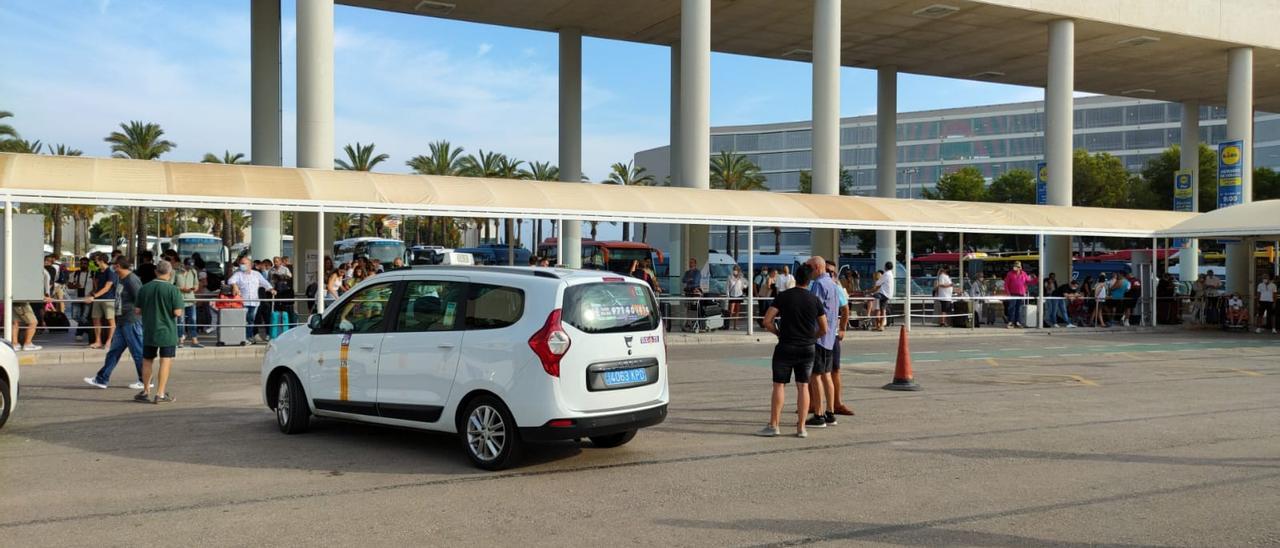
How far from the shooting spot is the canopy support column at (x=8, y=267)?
16344 mm

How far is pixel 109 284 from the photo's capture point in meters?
18.3

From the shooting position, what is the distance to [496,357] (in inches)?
318

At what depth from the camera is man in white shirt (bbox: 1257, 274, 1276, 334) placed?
27.7m

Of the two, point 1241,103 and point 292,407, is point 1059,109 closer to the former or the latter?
point 1241,103

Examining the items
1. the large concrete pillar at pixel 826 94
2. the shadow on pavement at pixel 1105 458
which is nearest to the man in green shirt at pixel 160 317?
the shadow on pavement at pixel 1105 458

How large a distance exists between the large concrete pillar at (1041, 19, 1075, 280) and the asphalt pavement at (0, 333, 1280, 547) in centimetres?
2488

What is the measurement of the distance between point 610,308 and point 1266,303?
2626cm

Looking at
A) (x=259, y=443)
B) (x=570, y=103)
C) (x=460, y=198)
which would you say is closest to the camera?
(x=259, y=443)

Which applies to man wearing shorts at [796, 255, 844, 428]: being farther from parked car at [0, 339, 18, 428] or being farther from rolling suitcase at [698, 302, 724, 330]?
rolling suitcase at [698, 302, 724, 330]

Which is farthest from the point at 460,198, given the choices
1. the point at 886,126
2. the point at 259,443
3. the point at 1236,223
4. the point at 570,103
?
the point at 886,126

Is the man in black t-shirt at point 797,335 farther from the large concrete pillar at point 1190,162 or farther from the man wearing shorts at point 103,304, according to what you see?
the large concrete pillar at point 1190,162

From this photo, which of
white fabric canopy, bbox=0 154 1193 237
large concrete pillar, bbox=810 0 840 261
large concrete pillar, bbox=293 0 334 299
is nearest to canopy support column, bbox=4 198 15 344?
white fabric canopy, bbox=0 154 1193 237

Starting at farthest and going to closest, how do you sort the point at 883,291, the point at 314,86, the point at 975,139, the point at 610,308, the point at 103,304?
1. the point at 975,139
2. the point at 883,291
3. the point at 314,86
4. the point at 103,304
5. the point at 610,308

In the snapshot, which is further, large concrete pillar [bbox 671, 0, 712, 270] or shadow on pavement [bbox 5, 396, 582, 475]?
large concrete pillar [bbox 671, 0, 712, 270]
